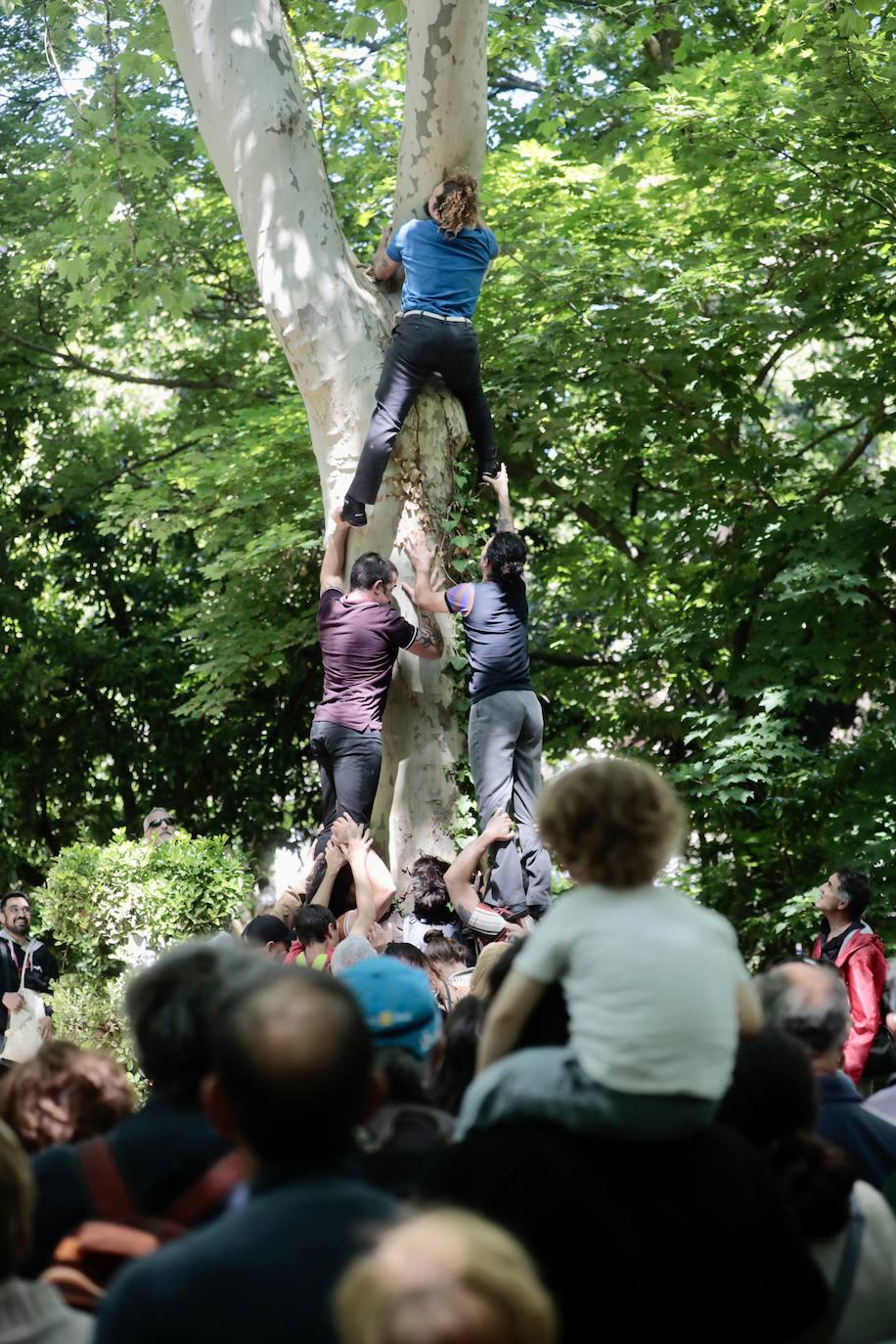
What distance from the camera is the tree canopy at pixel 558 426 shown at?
1002 cm

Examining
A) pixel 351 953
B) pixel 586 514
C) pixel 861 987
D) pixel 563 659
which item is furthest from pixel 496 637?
pixel 563 659

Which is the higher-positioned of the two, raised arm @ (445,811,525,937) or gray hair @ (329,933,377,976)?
raised arm @ (445,811,525,937)

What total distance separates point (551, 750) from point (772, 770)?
149 inches

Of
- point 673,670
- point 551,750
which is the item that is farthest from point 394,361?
point 551,750

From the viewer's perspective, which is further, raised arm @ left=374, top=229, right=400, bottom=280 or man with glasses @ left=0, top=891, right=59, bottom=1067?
raised arm @ left=374, top=229, right=400, bottom=280

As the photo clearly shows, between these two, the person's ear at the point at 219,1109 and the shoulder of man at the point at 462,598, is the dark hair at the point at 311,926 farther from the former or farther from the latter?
the person's ear at the point at 219,1109

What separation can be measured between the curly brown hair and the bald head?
53.8 inches

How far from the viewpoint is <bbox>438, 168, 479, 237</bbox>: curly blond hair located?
7.52 meters

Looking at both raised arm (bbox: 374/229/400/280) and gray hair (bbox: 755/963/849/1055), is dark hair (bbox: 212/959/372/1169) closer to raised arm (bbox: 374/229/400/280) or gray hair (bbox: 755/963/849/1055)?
gray hair (bbox: 755/963/849/1055)

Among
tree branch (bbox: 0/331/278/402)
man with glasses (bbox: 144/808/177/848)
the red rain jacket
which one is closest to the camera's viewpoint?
the red rain jacket

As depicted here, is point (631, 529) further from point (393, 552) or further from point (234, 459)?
point (393, 552)

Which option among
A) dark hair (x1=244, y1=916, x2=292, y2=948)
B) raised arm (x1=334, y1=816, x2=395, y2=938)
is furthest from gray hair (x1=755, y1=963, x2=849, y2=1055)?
raised arm (x1=334, y1=816, x2=395, y2=938)

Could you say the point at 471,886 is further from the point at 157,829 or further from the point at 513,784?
the point at 157,829

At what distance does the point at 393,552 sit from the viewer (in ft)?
26.8
